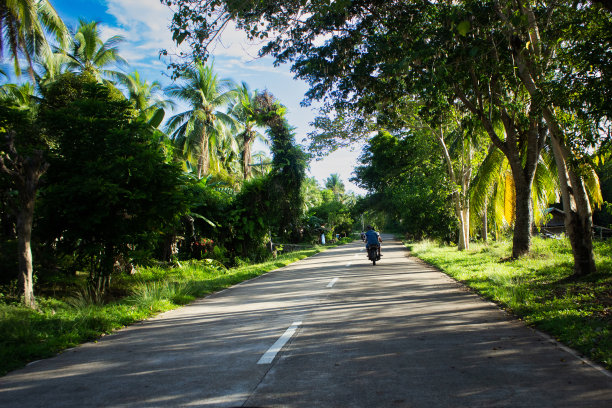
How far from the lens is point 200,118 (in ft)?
103

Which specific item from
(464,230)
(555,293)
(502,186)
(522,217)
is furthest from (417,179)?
(555,293)

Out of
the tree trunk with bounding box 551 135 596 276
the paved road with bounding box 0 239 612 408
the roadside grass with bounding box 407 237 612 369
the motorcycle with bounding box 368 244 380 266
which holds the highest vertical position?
the tree trunk with bounding box 551 135 596 276

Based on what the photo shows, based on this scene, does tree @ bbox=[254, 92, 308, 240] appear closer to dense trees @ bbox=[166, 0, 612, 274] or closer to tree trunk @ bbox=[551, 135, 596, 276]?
dense trees @ bbox=[166, 0, 612, 274]

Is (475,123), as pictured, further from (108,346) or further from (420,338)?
(108,346)

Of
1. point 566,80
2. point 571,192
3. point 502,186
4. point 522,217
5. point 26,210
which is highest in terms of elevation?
point 566,80

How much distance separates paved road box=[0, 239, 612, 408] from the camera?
372 centimetres

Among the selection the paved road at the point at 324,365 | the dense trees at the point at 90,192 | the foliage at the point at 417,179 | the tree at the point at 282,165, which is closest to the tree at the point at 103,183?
the dense trees at the point at 90,192

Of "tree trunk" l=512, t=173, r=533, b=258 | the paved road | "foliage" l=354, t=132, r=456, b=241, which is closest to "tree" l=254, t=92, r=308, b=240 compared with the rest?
"foliage" l=354, t=132, r=456, b=241

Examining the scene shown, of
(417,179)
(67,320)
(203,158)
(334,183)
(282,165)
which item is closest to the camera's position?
(67,320)

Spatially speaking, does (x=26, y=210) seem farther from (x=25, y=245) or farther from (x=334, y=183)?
(x=334, y=183)

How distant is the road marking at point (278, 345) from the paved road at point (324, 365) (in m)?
0.02

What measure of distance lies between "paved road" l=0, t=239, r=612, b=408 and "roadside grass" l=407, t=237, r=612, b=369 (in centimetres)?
32

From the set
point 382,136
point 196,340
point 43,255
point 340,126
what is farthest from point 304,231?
point 196,340

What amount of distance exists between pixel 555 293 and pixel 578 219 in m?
2.37
